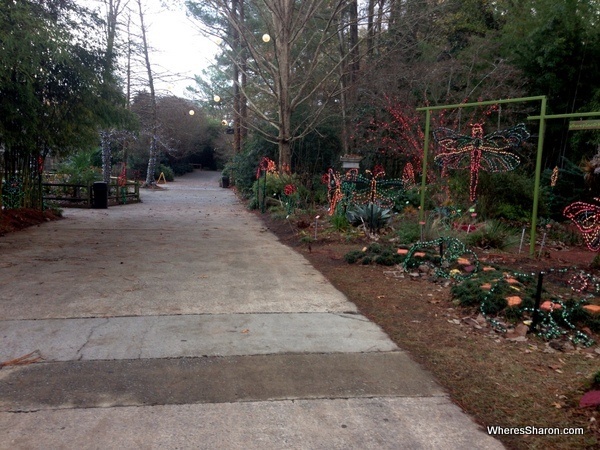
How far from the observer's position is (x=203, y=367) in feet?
14.6

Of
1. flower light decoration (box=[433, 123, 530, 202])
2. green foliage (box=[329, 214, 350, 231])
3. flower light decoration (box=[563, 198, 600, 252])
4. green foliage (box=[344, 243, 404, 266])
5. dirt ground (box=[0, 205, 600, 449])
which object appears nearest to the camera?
dirt ground (box=[0, 205, 600, 449])

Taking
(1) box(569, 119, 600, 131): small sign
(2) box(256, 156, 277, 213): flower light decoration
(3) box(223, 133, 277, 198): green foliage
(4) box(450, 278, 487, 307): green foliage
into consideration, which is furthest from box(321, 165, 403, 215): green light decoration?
(3) box(223, 133, 277, 198): green foliage

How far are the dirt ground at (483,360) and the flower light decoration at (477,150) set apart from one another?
4.16 meters

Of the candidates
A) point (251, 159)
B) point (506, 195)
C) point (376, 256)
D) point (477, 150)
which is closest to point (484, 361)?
point (376, 256)

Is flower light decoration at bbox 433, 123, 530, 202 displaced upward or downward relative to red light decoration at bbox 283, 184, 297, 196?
upward

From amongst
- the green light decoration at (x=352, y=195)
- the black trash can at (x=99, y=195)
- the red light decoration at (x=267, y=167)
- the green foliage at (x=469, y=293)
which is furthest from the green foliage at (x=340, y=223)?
the black trash can at (x=99, y=195)

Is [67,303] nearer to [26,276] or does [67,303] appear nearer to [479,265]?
[26,276]

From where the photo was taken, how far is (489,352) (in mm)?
4910

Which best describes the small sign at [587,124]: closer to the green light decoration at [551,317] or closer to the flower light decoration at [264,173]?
Answer: the green light decoration at [551,317]

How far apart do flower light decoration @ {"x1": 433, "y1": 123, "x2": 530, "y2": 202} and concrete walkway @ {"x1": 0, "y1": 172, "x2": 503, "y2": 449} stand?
5536 mm

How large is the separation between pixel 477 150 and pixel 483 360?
26.3 feet

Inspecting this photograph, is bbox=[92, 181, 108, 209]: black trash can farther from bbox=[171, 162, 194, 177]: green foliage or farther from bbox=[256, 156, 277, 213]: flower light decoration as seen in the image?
bbox=[171, 162, 194, 177]: green foliage

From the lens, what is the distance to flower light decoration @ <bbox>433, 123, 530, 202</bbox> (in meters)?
11.7

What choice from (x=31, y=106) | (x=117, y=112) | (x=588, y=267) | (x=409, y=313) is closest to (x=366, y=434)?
(x=409, y=313)
